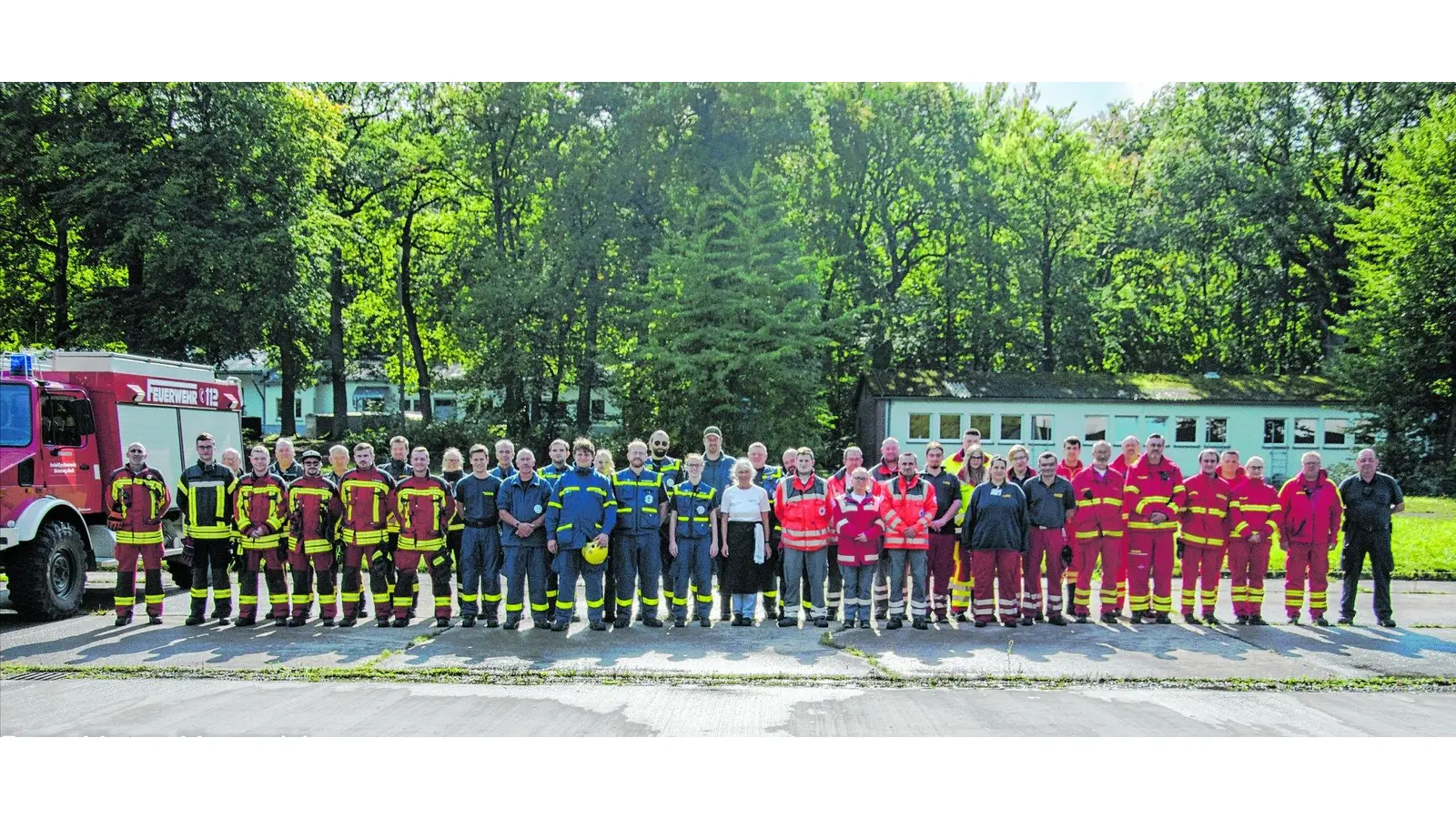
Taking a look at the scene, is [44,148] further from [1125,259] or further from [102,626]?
[1125,259]

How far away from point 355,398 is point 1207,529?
51.5 m

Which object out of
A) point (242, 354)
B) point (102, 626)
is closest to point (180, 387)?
point (102, 626)

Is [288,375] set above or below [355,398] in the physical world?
above

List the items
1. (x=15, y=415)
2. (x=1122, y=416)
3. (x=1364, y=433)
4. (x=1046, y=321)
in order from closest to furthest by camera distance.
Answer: (x=15, y=415) < (x=1364, y=433) < (x=1122, y=416) < (x=1046, y=321)

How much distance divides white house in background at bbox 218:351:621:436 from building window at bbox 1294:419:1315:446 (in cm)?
2396

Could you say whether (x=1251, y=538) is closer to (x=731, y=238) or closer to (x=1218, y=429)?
(x=731, y=238)

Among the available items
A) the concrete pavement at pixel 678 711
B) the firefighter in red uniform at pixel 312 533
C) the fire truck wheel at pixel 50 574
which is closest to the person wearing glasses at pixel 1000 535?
the concrete pavement at pixel 678 711

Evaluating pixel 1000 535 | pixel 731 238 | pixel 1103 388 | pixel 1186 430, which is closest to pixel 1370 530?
pixel 1000 535

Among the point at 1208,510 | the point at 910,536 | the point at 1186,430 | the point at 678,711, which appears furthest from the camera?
the point at 1186,430

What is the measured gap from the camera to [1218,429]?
120 ft

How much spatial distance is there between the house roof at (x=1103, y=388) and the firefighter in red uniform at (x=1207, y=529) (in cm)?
2559

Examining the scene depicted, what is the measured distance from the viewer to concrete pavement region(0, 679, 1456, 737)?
6.85 metres

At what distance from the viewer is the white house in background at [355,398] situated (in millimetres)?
34250

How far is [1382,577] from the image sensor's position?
10.6 meters
